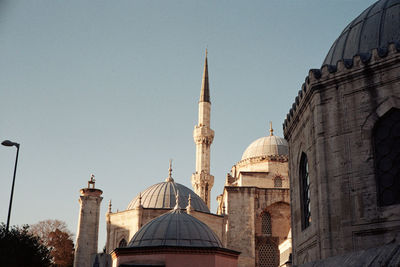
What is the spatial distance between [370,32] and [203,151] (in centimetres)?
2903

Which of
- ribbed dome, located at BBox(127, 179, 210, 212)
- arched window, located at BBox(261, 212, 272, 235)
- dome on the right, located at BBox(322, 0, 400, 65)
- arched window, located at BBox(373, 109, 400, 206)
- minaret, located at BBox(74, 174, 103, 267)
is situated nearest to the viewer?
arched window, located at BBox(373, 109, 400, 206)

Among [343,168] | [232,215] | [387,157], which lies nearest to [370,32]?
[387,157]

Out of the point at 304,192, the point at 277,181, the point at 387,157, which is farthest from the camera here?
the point at 277,181

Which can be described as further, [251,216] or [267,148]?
[267,148]

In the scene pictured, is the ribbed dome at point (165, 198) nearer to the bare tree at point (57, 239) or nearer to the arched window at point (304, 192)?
the bare tree at point (57, 239)

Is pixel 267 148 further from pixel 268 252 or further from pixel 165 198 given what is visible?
pixel 165 198

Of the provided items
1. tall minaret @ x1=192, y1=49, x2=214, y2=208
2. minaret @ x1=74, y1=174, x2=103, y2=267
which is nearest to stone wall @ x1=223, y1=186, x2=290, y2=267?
tall minaret @ x1=192, y1=49, x2=214, y2=208

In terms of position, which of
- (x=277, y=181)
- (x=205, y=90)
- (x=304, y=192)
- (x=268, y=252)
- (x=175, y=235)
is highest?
(x=205, y=90)

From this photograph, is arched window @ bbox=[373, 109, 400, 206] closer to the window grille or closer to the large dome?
the large dome

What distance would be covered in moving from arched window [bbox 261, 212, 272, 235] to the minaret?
11424 mm

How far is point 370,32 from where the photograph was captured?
39.2ft

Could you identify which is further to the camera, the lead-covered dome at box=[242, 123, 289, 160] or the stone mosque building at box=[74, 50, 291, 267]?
the lead-covered dome at box=[242, 123, 289, 160]

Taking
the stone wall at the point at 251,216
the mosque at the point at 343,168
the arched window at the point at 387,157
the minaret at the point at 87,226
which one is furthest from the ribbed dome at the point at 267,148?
the arched window at the point at 387,157

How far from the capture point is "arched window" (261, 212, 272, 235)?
33875 mm
